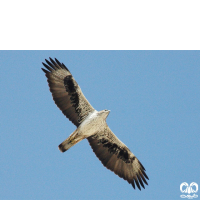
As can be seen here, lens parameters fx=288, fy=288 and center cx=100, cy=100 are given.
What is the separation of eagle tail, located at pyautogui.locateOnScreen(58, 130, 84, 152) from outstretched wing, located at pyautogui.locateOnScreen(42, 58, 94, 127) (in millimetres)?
495

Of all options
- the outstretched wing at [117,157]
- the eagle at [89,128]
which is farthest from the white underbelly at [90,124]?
the outstretched wing at [117,157]

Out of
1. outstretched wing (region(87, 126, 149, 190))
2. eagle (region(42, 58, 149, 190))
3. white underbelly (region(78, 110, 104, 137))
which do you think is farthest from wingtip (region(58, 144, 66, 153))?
outstretched wing (region(87, 126, 149, 190))

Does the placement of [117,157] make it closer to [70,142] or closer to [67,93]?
[70,142]

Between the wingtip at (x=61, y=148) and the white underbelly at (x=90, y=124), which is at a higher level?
the white underbelly at (x=90, y=124)

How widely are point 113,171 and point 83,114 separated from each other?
2.83 m

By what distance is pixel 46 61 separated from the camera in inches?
467

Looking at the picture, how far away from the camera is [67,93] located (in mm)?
11992

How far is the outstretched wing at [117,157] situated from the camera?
12445 mm

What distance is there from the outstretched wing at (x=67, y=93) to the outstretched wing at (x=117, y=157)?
1228mm

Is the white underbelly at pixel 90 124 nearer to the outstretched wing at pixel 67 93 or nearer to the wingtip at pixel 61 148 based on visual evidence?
the outstretched wing at pixel 67 93

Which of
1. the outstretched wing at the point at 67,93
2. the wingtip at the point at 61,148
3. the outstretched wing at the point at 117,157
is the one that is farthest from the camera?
the outstretched wing at the point at 117,157

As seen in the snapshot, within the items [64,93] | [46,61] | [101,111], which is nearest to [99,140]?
[101,111]
